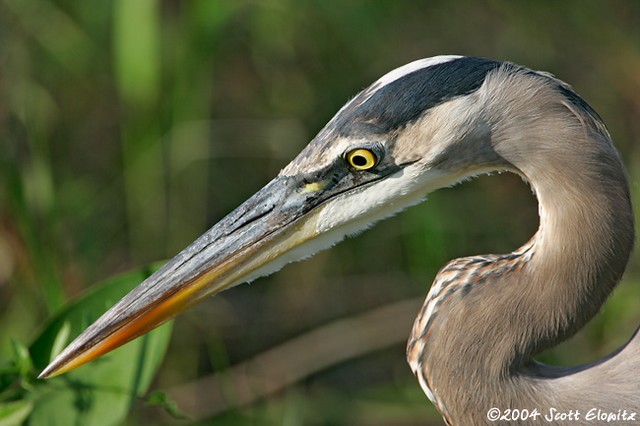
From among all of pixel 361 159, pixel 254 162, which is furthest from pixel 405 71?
pixel 254 162

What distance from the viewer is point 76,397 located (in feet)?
6.75

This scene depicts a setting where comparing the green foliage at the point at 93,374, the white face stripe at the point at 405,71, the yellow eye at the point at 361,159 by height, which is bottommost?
the green foliage at the point at 93,374

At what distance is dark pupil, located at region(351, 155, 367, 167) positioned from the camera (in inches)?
69.9

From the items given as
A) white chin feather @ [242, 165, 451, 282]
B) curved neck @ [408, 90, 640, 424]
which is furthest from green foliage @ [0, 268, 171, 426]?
curved neck @ [408, 90, 640, 424]

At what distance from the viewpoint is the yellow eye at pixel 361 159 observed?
5.78 feet

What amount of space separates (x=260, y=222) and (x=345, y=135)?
0.77ft

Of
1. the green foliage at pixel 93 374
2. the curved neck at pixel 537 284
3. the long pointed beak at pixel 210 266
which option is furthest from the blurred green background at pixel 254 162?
the curved neck at pixel 537 284

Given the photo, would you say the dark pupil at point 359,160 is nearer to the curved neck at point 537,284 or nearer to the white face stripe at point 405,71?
the white face stripe at point 405,71

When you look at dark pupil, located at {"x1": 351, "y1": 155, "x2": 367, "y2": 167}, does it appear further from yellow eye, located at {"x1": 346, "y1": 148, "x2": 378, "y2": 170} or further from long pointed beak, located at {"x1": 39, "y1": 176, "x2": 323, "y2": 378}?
long pointed beak, located at {"x1": 39, "y1": 176, "x2": 323, "y2": 378}

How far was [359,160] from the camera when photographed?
178 cm

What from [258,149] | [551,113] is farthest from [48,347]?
[258,149]

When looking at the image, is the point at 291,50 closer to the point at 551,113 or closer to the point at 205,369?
the point at 205,369

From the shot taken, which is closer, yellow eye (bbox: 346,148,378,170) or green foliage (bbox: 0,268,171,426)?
yellow eye (bbox: 346,148,378,170)

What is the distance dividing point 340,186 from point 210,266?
281mm
